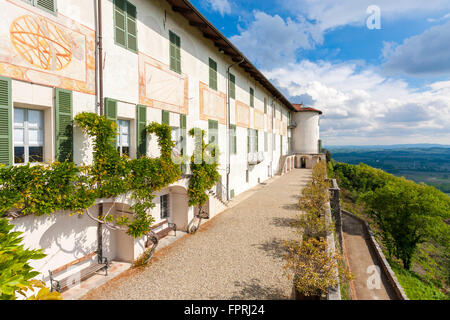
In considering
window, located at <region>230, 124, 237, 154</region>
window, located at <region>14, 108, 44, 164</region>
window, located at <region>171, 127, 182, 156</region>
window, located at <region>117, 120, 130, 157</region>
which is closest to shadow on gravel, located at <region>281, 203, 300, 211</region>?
window, located at <region>230, 124, 237, 154</region>

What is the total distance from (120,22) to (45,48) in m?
3.05

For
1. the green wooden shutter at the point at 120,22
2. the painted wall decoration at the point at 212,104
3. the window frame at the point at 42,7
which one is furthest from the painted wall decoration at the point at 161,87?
the window frame at the point at 42,7

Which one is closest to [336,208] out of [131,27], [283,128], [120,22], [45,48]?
[131,27]

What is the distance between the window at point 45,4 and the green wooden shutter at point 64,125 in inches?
80.9

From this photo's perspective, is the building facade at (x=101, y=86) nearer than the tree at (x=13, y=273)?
No

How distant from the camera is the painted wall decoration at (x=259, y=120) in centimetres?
2273

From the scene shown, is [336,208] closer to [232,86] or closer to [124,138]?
[232,86]

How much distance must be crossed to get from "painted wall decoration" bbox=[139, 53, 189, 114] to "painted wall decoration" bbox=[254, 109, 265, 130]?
1186 centimetres

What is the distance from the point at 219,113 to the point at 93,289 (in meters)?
11.5

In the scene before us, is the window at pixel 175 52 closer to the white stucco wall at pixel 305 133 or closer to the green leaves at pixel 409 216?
the green leaves at pixel 409 216

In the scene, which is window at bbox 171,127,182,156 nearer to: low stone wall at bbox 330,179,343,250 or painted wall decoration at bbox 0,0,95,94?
painted wall decoration at bbox 0,0,95,94

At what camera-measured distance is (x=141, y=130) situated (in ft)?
29.6

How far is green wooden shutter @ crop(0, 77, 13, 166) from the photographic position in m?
5.34
